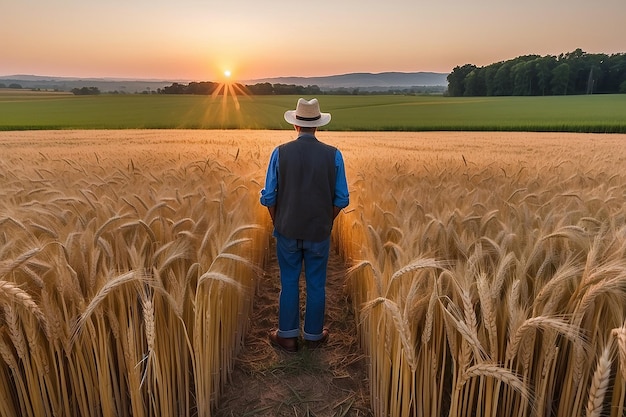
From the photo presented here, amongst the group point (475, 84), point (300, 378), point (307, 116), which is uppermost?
point (475, 84)

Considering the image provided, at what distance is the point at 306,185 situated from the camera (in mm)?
2916

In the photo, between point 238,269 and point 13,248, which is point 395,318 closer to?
point 238,269

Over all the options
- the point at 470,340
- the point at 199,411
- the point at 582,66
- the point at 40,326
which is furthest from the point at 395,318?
the point at 582,66

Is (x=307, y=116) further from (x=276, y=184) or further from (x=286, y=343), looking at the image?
(x=286, y=343)

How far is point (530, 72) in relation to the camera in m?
66.6

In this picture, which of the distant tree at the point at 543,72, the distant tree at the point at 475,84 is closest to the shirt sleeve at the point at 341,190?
the distant tree at the point at 475,84

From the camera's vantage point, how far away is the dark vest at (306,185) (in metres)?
2.90

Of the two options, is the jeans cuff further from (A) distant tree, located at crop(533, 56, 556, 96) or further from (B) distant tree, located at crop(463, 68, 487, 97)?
(A) distant tree, located at crop(533, 56, 556, 96)

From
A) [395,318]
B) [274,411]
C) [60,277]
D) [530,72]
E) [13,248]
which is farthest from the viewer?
[530,72]

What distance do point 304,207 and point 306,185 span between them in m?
0.17

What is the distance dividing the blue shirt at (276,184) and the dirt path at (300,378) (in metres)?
1.15

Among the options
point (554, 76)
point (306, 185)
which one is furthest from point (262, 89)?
point (306, 185)

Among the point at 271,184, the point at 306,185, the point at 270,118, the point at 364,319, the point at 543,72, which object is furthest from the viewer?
the point at 543,72

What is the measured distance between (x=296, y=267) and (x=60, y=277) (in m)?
1.74
